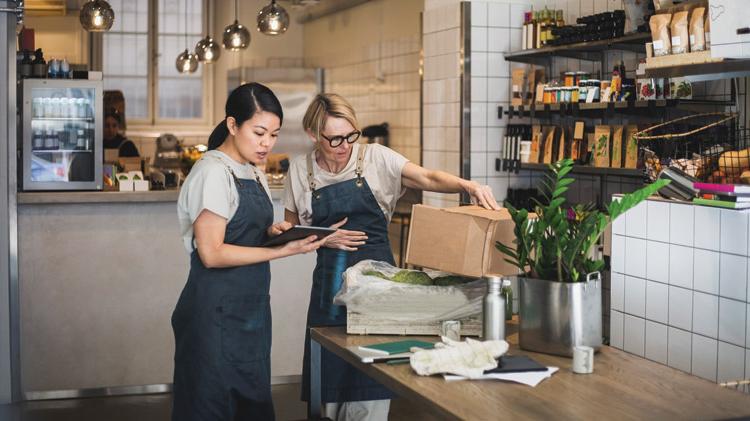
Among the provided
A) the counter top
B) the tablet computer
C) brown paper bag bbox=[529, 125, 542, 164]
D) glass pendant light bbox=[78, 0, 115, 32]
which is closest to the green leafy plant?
the tablet computer

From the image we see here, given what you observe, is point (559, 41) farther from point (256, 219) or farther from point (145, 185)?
point (256, 219)

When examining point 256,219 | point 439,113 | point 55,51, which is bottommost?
point 256,219

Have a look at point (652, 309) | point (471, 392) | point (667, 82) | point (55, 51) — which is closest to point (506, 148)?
point (667, 82)

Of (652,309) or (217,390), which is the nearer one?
(217,390)

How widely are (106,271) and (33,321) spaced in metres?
0.47

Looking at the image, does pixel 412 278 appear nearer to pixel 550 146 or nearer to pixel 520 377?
pixel 520 377

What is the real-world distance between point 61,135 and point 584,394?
407 cm

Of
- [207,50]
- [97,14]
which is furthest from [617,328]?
[207,50]

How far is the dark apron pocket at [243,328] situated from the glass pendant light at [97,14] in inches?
144

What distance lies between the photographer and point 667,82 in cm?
485

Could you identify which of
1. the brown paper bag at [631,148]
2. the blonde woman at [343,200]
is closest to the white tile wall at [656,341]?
the blonde woman at [343,200]

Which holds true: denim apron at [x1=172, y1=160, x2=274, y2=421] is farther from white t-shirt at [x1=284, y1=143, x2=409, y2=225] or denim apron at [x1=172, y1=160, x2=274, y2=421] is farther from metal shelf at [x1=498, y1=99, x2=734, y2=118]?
metal shelf at [x1=498, y1=99, x2=734, y2=118]

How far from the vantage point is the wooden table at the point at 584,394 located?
2.08 metres

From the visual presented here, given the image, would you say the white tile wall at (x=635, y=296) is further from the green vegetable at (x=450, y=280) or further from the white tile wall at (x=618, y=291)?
the green vegetable at (x=450, y=280)
